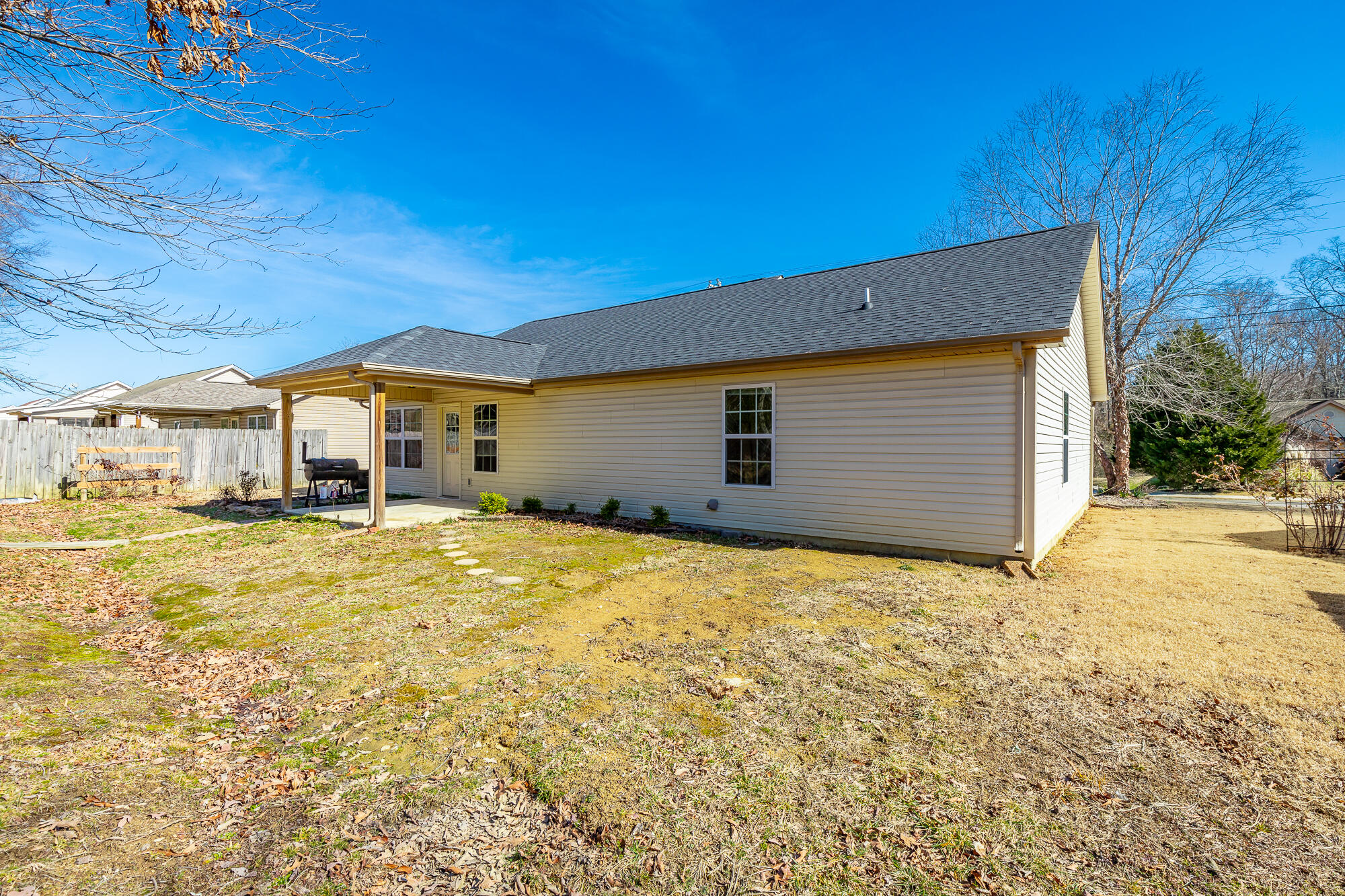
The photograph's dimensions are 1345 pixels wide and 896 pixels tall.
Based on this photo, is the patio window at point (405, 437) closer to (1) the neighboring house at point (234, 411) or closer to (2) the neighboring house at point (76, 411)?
(1) the neighboring house at point (234, 411)

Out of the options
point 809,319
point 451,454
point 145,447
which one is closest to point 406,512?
point 451,454

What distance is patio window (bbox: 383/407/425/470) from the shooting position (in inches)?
587

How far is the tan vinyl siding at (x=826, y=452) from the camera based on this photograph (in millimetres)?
7250

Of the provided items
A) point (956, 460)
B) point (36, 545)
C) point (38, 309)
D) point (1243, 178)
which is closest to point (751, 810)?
point (38, 309)

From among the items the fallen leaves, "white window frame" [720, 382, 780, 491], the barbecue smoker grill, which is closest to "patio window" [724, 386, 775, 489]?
"white window frame" [720, 382, 780, 491]

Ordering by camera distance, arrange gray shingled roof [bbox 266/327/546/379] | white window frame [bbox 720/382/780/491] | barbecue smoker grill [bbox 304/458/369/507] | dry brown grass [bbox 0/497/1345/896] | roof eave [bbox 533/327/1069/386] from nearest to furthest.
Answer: dry brown grass [bbox 0/497/1345/896], roof eave [bbox 533/327/1069/386], white window frame [bbox 720/382/780/491], gray shingled roof [bbox 266/327/546/379], barbecue smoker grill [bbox 304/458/369/507]

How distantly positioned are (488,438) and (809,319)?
308 inches

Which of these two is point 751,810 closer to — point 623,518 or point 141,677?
point 141,677

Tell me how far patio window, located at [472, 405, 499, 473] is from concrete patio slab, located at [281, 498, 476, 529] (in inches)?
37.7

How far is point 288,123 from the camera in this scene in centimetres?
380

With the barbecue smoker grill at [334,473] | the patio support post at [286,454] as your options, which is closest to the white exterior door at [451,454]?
the barbecue smoker grill at [334,473]

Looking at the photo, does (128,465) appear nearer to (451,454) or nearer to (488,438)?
(451,454)

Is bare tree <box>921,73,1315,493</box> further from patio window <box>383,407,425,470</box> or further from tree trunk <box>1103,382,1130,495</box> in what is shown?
patio window <box>383,407,425,470</box>

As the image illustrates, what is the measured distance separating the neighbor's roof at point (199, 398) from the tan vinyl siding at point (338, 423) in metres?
2.33
